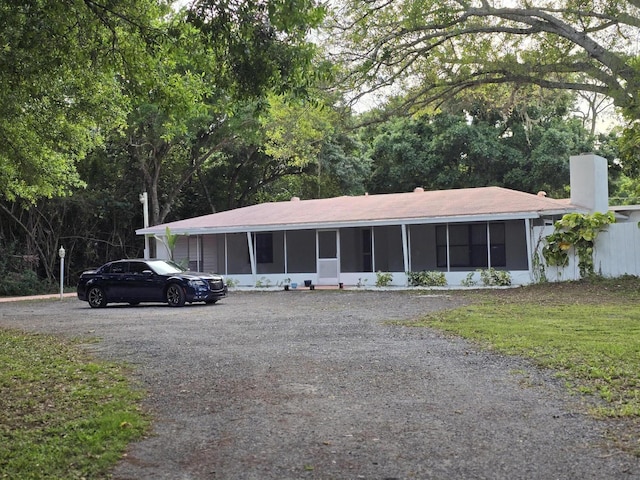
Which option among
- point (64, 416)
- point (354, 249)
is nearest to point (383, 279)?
point (354, 249)

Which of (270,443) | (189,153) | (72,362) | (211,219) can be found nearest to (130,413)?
(270,443)

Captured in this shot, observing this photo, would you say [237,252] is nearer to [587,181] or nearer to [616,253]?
[587,181]

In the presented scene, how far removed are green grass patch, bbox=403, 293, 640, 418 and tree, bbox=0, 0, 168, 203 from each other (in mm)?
6442

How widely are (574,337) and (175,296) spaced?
1152cm

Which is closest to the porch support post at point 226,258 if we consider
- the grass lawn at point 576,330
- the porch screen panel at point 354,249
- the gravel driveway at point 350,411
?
the porch screen panel at point 354,249

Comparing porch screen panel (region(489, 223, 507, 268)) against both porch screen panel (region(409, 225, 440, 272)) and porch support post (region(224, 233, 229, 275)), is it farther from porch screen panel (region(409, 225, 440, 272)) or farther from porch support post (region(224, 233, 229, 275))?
porch support post (region(224, 233, 229, 275))

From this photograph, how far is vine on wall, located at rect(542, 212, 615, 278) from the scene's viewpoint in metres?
20.4

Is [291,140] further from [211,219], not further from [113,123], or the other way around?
[211,219]

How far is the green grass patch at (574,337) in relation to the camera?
727cm

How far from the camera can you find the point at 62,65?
10234mm

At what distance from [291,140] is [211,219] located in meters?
10.4

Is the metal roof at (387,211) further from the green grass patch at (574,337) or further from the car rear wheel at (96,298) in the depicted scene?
the car rear wheel at (96,298)

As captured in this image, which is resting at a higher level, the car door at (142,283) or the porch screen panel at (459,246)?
the porch screen panel at (459,246)

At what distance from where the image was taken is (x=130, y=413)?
6473 millimetres
